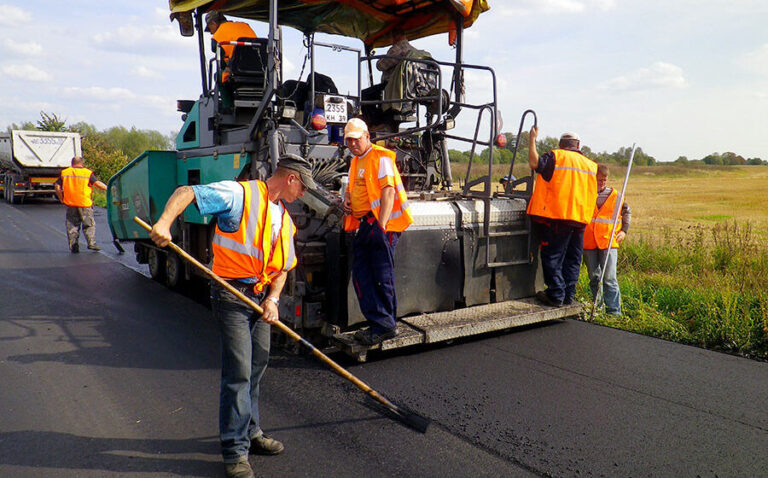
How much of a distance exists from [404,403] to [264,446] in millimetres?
1037

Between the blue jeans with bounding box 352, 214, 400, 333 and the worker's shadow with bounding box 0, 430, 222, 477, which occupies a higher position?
the blue jeans with bounding box 352, 214, 400, 333

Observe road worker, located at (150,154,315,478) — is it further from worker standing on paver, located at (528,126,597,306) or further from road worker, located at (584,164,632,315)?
road worker, located at (584,164,632,315)

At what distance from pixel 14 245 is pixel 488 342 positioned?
9.92 metres

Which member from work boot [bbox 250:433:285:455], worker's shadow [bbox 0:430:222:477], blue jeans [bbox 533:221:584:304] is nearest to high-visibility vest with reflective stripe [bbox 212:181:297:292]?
work boot [bbox 250:433:285:455]

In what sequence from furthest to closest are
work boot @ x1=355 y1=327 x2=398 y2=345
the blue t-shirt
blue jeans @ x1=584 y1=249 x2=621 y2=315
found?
blue jeans @ x1=584 y1=249 x2=621 y2=315 < work boot @ x1=355 y1=327 x2=398 y2=345 < the blue t-shirt

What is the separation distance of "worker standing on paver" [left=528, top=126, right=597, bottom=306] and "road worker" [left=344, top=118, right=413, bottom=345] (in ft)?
5.65

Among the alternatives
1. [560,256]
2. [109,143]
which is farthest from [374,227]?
[109,143]

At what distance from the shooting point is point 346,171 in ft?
18.7

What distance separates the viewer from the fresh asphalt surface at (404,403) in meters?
3.08

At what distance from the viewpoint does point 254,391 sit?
3.17 metres

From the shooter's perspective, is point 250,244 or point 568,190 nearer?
point 250,244

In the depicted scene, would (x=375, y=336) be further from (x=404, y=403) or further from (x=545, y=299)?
(x=545, y=299)

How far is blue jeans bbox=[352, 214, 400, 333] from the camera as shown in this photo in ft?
14.4

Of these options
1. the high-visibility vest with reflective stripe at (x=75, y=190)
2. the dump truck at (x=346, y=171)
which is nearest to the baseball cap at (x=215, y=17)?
the dump truck at (x=346, y=171)
